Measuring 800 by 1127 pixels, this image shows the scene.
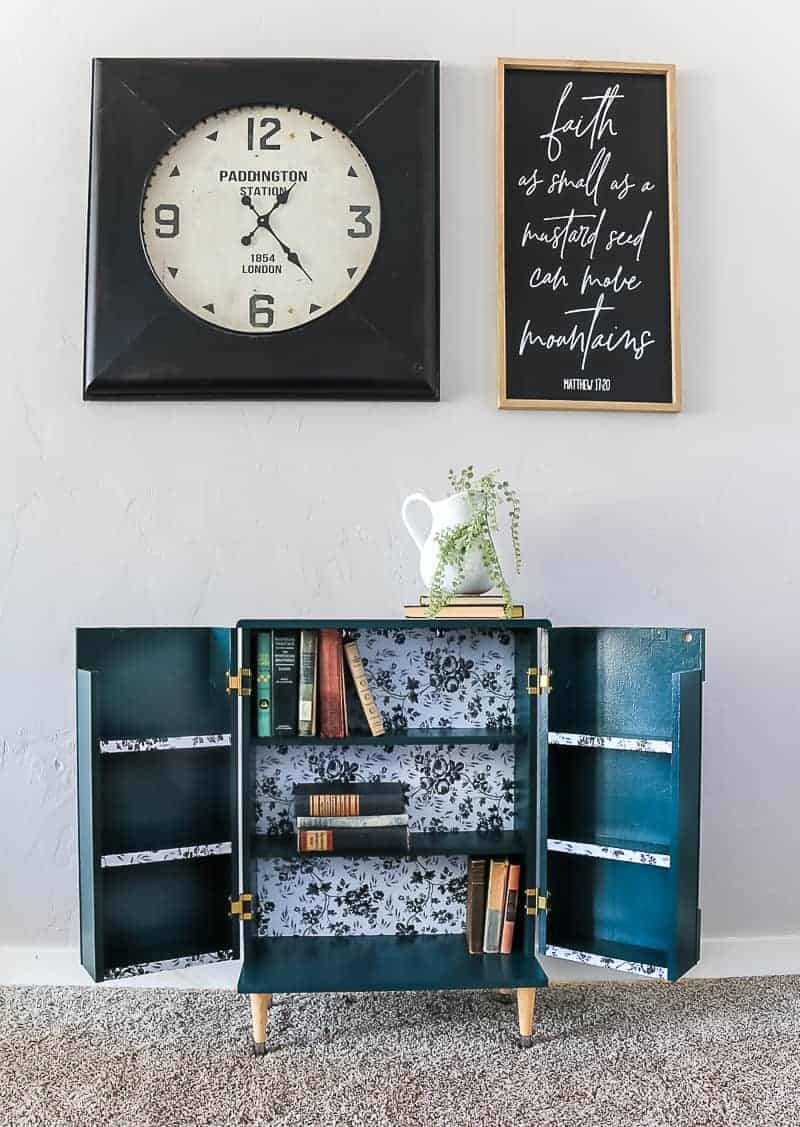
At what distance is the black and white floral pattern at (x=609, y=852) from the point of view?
182cm

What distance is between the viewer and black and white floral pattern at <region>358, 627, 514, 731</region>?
83.7 inches

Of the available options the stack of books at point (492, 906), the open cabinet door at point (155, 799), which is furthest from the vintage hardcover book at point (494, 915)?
the open cabinet door at point (155, 799)

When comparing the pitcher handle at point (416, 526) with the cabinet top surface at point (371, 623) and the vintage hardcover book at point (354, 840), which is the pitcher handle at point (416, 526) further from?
the vintage hardcover book at point (354, 840)

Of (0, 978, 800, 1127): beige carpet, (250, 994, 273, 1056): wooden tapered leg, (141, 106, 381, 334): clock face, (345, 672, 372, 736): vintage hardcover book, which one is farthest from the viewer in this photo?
(141, 106, 381, 334): clock face

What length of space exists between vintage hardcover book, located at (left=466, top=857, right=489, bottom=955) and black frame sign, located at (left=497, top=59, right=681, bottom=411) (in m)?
0.97

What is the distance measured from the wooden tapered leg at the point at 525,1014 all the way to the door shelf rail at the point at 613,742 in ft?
1.47

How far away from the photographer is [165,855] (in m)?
1.88

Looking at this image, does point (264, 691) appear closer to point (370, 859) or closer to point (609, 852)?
point (370, 859)

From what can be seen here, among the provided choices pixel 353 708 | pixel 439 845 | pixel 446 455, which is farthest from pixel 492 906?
pixel 446 455

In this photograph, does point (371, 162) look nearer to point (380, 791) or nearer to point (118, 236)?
point (118, 236)

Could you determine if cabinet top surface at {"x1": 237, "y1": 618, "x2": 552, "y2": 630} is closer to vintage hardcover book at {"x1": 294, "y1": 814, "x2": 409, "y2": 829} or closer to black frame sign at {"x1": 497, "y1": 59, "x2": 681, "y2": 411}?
vintage hardcover book at {"x1": 294, "y1": 814, "x2": 409, "y2": 829}

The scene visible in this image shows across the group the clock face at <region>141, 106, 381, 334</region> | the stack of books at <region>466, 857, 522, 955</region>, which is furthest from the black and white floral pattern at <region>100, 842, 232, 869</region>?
the clock face at <region>141, 106, 381, 334</region>

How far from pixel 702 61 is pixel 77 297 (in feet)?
4.86

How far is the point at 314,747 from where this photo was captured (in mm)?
2125
